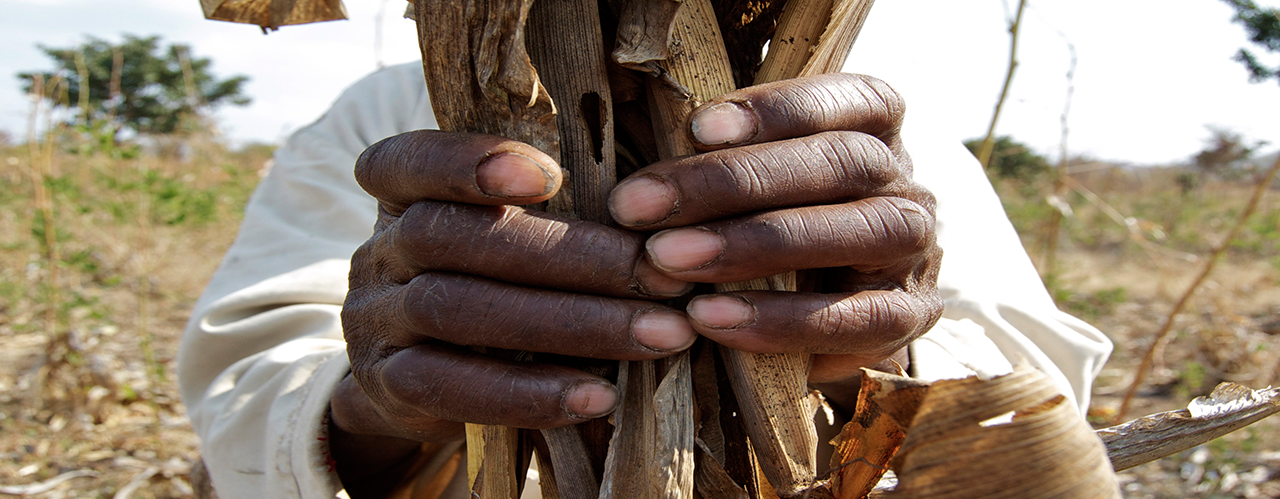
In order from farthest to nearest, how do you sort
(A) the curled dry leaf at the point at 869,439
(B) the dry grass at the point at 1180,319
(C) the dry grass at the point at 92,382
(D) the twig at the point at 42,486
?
(B) the dry grass at the point at 1180,319, (C) the dry grass at the point at 92,382, (D) the twig at the point at 42,486, (A) the curled dry leaf at the point at 869,439

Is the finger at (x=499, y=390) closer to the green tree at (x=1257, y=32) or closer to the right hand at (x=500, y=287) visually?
the right hand at (x=500, y=287)

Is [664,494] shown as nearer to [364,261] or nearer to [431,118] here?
[364,261]

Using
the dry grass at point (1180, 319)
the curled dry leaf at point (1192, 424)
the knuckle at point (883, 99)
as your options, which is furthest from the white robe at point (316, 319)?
the dry grass at point (1180, 319)

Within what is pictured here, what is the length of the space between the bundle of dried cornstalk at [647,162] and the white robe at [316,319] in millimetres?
531

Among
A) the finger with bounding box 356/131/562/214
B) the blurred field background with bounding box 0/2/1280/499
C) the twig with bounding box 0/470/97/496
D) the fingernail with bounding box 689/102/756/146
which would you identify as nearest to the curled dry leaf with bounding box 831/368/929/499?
the fingernail with bounding box 689/102/756/146

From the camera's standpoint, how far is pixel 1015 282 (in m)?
1.93

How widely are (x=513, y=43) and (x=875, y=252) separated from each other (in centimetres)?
56

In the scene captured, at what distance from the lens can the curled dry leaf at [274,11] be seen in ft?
4.25

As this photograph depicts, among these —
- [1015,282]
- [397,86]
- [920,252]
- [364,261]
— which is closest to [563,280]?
[364,261]

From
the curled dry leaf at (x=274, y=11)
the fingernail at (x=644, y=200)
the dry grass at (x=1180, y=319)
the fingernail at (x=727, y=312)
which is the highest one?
the curled dry leaf at (x=274, y=11)

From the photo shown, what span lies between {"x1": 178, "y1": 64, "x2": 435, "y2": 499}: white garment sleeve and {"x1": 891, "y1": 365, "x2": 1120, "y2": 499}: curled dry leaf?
1277 millimetres

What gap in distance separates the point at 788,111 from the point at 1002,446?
486 mm

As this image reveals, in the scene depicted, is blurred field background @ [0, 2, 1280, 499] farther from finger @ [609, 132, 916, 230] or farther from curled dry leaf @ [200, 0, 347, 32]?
finger @ [609, 132, 916, 230]

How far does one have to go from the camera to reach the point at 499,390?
3.22 ft
